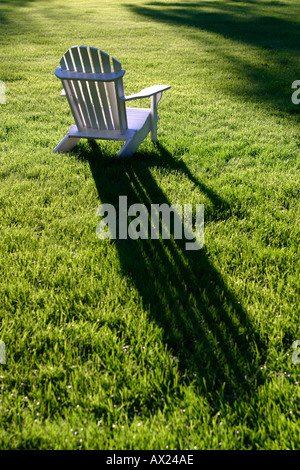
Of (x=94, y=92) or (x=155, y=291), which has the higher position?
(x=94, y=92)

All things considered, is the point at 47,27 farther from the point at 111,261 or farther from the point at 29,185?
the point at 111,261

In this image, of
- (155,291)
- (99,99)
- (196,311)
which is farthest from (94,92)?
(196,311)

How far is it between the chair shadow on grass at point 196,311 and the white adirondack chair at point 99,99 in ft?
3.59

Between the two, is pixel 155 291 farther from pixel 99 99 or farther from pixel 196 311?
pixel 99 99

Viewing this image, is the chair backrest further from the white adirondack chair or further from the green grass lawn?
the green grass lawn

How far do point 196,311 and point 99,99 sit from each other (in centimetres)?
272

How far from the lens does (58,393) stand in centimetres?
186

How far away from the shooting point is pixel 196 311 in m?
2.32

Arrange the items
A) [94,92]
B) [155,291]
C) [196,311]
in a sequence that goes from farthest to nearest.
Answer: [94,92], [155,291], [196,311]

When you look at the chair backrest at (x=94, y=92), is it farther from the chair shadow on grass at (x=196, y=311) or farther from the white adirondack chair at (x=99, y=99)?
the chair shadow on grass at (x=196, y=311)

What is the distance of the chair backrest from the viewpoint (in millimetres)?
3625

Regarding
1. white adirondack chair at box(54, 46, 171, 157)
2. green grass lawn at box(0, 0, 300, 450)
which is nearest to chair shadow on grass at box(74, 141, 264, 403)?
green grass lawn at box(0, 0, 300, 450)

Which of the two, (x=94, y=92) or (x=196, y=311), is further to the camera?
(x=94, y=92)

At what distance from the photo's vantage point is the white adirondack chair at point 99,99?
12.0 ft
